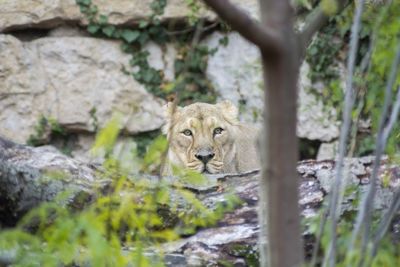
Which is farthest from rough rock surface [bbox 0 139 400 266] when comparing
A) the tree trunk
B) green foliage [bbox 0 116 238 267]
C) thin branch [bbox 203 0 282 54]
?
thin branch [bbox 203 0 282 54]

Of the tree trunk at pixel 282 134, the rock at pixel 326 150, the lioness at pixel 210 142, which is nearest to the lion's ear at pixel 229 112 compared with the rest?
the lioness at pixel 210 142

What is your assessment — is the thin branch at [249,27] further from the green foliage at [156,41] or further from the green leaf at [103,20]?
the green leaf at [103,20]

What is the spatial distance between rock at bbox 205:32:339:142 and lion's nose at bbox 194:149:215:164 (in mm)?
2121

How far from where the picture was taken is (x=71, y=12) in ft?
29.8

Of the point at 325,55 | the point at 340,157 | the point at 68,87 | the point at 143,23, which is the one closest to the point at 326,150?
the point at 325,55

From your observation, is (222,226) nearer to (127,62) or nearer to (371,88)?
(371,88)

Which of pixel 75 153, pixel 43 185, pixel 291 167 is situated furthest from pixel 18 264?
pixel 75 153

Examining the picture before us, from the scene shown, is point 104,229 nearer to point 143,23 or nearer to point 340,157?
point 340,157

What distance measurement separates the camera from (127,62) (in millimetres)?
9367

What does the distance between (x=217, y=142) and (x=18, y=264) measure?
14.4ft

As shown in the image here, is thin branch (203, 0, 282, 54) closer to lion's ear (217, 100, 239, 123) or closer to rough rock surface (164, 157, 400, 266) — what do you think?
rough rock surface (164, 157, 400, 266)

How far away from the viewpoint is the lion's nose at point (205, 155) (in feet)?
22.7

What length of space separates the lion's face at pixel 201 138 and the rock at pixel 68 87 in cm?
187

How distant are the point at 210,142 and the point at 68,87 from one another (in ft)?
8.34
